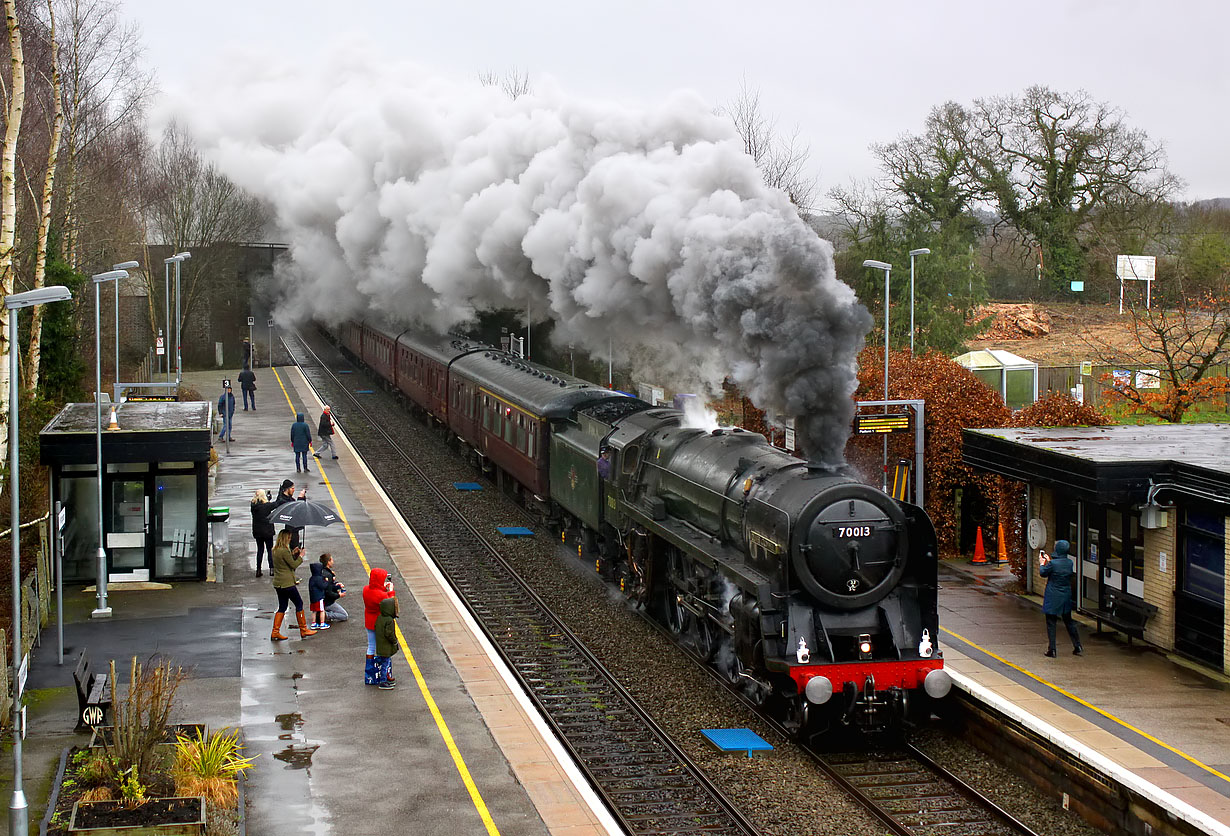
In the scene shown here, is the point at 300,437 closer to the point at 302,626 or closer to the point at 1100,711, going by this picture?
the point at 302,626

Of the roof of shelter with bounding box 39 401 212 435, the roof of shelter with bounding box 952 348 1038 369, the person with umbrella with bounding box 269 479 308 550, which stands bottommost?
the person with umbrella with bounding box 269 479 308 550

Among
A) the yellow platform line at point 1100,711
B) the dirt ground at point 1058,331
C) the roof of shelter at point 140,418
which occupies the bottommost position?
the yellow platform line at point 1100,711

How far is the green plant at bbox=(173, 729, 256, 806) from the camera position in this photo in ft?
28.4

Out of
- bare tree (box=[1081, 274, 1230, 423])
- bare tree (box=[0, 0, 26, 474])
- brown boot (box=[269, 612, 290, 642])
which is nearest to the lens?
brown boot (box=[269, 612, 290, 642])

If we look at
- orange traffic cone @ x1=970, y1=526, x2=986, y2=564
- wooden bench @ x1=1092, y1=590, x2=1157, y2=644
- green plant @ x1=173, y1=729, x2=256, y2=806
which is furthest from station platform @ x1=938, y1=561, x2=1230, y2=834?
green plant @ x1=173, y1=729, x2=256, y2=806

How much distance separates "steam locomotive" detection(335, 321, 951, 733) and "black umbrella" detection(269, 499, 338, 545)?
360cm

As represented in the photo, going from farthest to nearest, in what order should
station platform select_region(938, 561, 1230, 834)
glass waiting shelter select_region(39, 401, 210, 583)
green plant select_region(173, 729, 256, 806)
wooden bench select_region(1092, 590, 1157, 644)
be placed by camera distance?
glass waiting shelter select_region(39, 401, 210, 583) < wooden bench select_region(1092, 590, 1157, 644) < station platform select_region(938, 561, 1230, 834) < green plant select_region(173, 729, 256, 806)

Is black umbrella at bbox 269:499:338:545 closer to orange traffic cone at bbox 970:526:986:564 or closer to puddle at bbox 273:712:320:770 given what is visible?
puddle at bbox 273:712:320:770

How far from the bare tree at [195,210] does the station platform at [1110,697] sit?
35999 millimetres

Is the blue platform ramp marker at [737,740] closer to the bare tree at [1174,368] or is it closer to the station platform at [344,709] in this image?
the station platform at [344,709]

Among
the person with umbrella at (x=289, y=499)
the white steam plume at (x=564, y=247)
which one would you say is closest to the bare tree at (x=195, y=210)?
the white steam plume at (x=564, y=247)

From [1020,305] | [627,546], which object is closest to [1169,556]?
[627,546]

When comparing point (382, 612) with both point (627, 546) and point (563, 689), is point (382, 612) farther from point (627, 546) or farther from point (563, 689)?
point (627, 546)

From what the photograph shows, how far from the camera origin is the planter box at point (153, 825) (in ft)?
25.6
